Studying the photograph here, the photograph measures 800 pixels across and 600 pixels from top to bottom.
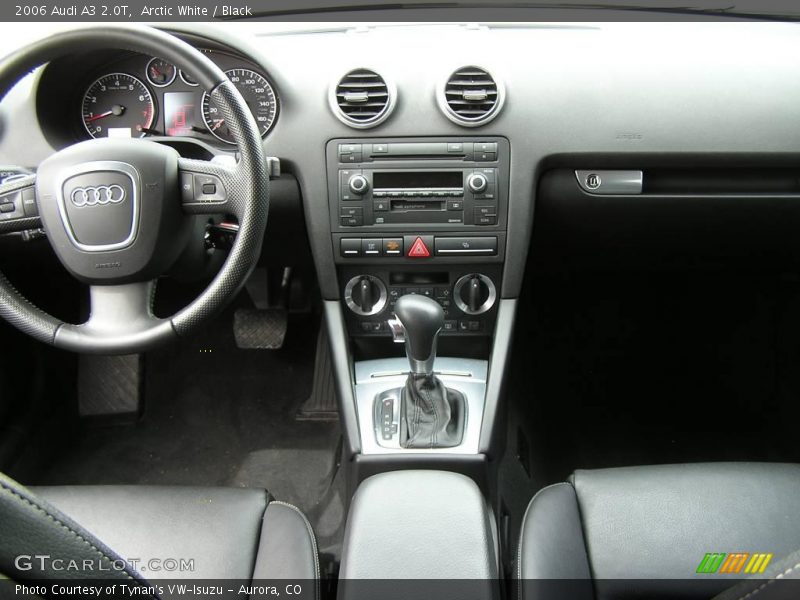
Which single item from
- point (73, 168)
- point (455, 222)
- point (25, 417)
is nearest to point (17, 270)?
point (25, 417)

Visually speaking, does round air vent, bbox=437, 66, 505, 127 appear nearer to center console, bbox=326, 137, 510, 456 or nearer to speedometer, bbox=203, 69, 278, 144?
center console, bbox=326, 137, 510, 456

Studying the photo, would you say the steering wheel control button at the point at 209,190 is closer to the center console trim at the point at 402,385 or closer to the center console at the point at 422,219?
the center console at the point at 422,219

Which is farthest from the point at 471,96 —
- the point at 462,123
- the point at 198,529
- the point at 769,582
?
the point at 769,582

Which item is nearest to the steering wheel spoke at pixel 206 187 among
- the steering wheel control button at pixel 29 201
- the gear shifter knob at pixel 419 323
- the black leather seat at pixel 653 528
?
the steering wheel control button at pixel 29 201

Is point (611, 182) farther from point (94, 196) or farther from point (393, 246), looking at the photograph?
point (94, 196)

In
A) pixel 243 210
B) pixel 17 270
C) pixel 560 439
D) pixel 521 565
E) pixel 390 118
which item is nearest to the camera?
pixel 521 565

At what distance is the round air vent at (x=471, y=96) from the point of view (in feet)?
4.74

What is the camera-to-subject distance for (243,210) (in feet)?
3.75

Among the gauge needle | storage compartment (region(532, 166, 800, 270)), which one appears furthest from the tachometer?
storage compartment (region(532, 166, 800, 270))

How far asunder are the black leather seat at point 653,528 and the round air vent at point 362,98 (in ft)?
2.70

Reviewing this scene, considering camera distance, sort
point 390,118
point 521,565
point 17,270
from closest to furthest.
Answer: point 521,565 < point 390,118 < point 17,270

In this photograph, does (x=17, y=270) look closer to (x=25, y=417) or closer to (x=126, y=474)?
(x=25, y=417)

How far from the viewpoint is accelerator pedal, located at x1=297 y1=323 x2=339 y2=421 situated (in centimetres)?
205

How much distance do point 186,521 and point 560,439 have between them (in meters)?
1.17
